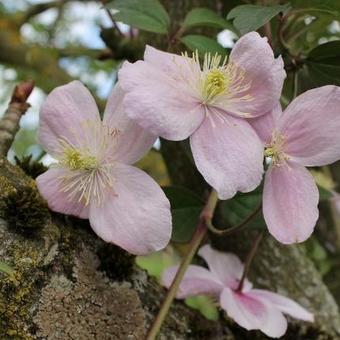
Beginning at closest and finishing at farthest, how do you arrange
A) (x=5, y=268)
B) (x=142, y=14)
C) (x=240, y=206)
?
(x=5, y=268) < (x=142, y=14) < (x=240, y=206)

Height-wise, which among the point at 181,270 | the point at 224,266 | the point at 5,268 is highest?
the point at 5,268

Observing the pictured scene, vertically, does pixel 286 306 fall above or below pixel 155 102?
below

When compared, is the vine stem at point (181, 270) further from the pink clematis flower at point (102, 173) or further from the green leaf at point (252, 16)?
the green leaf at point (252, 16)

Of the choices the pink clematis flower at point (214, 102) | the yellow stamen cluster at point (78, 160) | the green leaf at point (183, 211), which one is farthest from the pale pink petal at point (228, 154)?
the green leaf at point (183, 211)

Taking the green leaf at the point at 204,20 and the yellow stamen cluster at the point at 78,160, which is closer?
the yellow stamen cluster at the point at 78,160

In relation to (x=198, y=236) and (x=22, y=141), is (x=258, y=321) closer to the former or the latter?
(x=198, y=236)

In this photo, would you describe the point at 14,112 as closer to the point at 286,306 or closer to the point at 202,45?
the point at 202,45

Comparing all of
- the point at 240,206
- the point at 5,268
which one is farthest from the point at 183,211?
the point at 5,268
